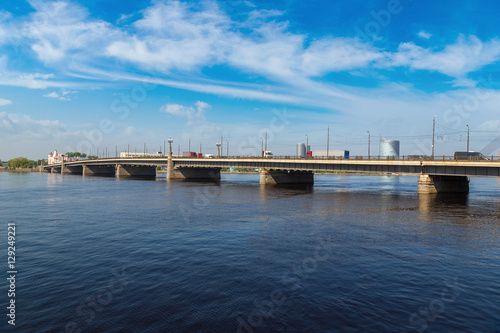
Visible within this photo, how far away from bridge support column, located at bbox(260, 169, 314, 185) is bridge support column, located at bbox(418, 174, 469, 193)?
44.8m

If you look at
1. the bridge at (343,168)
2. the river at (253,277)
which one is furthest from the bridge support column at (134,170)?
the river at (253,277)

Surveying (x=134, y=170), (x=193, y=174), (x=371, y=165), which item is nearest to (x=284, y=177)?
(x=371, y=165)

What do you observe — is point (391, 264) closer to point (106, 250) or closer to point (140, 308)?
point (140, 308)

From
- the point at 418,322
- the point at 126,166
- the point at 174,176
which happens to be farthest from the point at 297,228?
the point at 126,166

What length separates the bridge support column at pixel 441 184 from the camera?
67375 mm

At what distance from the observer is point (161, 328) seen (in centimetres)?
1123

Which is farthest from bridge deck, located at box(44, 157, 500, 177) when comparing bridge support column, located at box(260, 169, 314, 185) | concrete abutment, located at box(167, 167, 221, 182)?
Result: concrete abutment, located at box(167, 167, 221, 182)

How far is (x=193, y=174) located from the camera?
133000mm

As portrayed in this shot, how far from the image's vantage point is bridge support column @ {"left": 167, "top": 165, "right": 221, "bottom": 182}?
420ft

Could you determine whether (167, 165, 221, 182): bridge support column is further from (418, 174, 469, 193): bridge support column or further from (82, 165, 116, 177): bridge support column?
(418, 174, 469, 193): bridge support column

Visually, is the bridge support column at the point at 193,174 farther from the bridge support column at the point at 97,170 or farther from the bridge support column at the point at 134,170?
the bridge support column at the point at 97,170

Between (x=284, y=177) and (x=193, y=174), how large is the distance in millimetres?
45039

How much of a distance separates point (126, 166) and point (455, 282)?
162 meters

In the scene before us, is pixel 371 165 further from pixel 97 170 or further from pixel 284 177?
pixel 97 170
